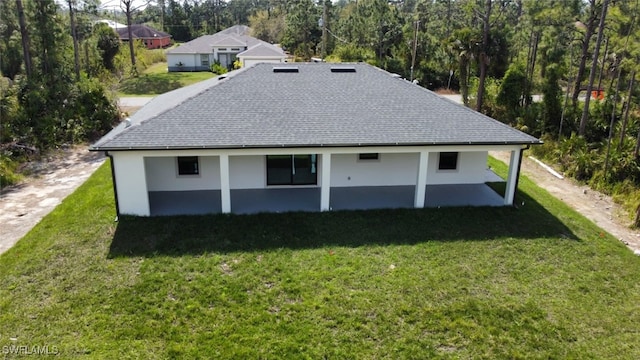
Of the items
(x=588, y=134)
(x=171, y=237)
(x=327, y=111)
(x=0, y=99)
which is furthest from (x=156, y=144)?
(x=588, y=134)

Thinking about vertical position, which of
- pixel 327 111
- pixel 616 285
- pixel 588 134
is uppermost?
pixel 327 111

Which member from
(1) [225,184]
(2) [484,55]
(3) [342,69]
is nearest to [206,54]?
(2) [484,55]

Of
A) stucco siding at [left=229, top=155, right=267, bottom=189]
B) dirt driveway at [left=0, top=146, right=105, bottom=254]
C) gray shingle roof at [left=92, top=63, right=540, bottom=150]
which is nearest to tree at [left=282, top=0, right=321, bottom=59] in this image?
dirt driveway at [left=0, top=146, right=105, bottom=254]

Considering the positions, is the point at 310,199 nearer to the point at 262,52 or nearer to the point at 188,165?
the point at 188,165

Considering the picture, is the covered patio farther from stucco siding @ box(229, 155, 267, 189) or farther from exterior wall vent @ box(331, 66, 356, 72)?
exterior wall vent @ box(331, 66, 356, 72)

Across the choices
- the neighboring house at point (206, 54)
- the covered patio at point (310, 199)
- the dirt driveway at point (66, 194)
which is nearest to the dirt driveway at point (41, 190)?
the dirt driveway at point (66, 194)

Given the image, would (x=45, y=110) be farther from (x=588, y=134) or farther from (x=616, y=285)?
(x=588, y=134)
